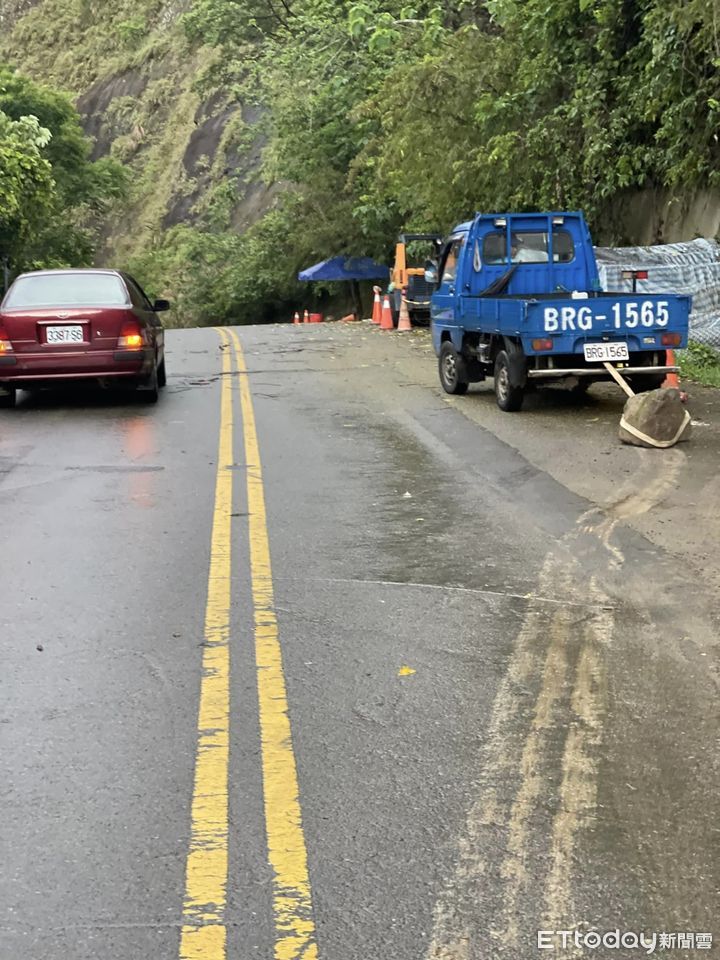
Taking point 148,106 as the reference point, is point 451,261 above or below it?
below

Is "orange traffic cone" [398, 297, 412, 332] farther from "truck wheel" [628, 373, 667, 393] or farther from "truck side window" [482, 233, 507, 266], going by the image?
"truck wheel" [628, 373, 667, 393]

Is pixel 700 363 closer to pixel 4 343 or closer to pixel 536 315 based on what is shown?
pixel 536 315

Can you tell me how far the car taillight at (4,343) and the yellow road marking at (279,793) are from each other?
7461mm

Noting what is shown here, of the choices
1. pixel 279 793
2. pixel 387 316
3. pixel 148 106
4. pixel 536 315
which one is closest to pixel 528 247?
pixel 536 315

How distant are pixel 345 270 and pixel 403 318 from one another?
60.7 feet

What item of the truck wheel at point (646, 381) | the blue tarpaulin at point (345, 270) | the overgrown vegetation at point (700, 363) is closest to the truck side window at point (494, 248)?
the truck wheel at point (646, 381)

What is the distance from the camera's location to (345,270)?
49125 mm

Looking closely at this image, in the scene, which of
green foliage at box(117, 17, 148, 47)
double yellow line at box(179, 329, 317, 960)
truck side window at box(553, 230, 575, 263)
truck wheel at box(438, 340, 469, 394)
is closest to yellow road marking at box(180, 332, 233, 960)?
A: double yellow line at box(179, 329, 317, 960)

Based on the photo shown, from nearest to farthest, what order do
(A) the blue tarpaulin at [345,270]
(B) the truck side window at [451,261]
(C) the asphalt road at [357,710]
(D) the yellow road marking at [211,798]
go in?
(D) the yellow road marking at [211,798] → (C) the asphalt road at [357,710] → (B) the truck side window at [451,261] → (A) the blue tarpaulin at [345,270]

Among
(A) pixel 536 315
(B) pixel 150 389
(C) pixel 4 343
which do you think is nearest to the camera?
(A) pixel 536 315

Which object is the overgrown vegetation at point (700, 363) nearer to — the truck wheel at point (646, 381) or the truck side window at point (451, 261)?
the truck wheel at point (646, 381)

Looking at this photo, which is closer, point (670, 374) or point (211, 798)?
point (211, 798)

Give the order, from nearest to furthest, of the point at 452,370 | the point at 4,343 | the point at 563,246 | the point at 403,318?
the point at 4,343
the point at 563,246
the point at 452,370
the point at 403,318

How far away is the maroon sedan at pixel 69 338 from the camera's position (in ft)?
46.1
